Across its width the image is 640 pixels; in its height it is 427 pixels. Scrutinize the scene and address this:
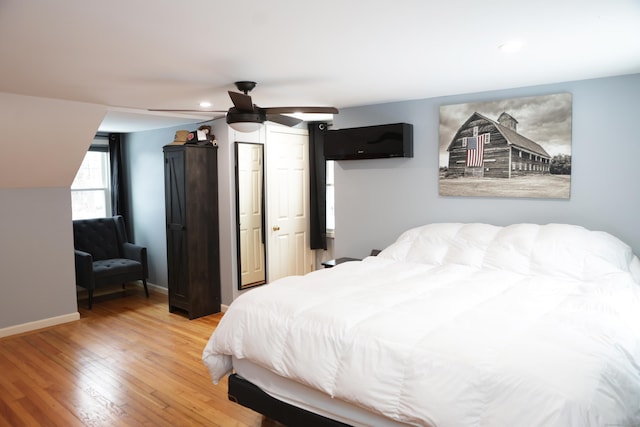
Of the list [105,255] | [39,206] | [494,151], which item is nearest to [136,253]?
[105,255]

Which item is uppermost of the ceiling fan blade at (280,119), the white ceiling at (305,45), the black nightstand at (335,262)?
the white ceiling at (305,45)

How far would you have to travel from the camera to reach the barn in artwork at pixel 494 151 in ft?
11.5

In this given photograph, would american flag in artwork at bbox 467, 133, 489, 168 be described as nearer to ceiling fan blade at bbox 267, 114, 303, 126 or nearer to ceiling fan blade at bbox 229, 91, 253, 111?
ceiling fan blade at bbox 267, 114, 303, 126

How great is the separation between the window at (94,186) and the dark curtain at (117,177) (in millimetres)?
104

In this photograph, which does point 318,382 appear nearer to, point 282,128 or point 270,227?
point 270,227

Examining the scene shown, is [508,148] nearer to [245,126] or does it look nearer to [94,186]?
[245,126]

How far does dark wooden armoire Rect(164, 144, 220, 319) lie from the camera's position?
15.9ft

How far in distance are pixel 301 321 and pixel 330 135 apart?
8.40ft

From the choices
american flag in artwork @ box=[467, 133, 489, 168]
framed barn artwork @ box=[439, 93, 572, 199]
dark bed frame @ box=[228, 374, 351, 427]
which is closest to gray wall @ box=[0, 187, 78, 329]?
dark bed frame @ box=[228, 374, 351, 427]

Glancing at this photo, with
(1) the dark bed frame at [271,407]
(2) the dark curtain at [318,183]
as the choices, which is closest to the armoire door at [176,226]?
(2) the dark curtain at [318,183]

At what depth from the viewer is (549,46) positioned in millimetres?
2473

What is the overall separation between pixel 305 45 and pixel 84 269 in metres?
4.28

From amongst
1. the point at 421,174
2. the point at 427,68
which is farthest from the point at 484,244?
the point at 427,68

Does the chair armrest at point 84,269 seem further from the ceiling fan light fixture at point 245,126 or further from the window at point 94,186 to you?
the ceiling fan light fixture at point 245,126
